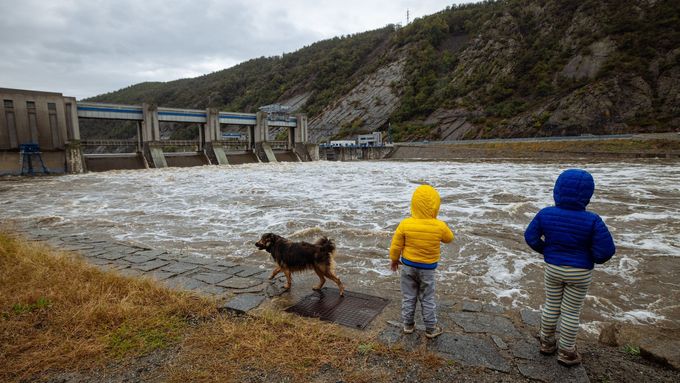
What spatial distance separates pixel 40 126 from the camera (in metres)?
27.9

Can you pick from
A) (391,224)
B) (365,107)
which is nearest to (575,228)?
(391,224)

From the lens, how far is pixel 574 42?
66.2 m

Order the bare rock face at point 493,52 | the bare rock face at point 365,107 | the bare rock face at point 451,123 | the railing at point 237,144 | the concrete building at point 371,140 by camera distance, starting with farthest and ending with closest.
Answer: the bare rock face at point 365,107 < the bare rock face at point 493,52 < the bare rock face at point 451,123 < the concrete building at point 371,140 < the railing at point 237,144

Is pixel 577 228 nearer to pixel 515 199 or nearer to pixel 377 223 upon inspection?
pixel 377 223

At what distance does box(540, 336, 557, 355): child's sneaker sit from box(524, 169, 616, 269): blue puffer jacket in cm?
64

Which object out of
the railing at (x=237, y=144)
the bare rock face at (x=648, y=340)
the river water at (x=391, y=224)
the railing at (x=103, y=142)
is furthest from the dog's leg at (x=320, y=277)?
the railing at (x=237, y=144)

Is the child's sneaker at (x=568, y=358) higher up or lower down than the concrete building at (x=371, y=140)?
lower down

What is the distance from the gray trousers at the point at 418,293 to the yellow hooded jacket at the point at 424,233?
92 millimetres

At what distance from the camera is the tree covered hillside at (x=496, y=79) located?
52812mm

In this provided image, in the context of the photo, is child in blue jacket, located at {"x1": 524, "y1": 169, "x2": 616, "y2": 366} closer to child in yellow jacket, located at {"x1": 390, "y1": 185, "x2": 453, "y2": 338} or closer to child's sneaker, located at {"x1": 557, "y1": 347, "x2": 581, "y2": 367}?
child's sneaker, located at {"x1": 557, "y1": 347, "x2": 581, "y2": 367}

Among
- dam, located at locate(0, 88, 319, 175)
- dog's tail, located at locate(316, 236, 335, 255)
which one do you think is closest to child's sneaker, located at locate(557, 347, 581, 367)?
dog's tail, located at locate(316, 236, 335, 255)

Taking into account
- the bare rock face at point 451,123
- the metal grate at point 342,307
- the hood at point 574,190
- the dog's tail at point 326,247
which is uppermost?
the bare rock face at point 451,123

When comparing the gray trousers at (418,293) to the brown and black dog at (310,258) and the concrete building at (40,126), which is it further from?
the concrete building at (40,126)

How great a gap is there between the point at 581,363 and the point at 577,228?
43.1 inches
